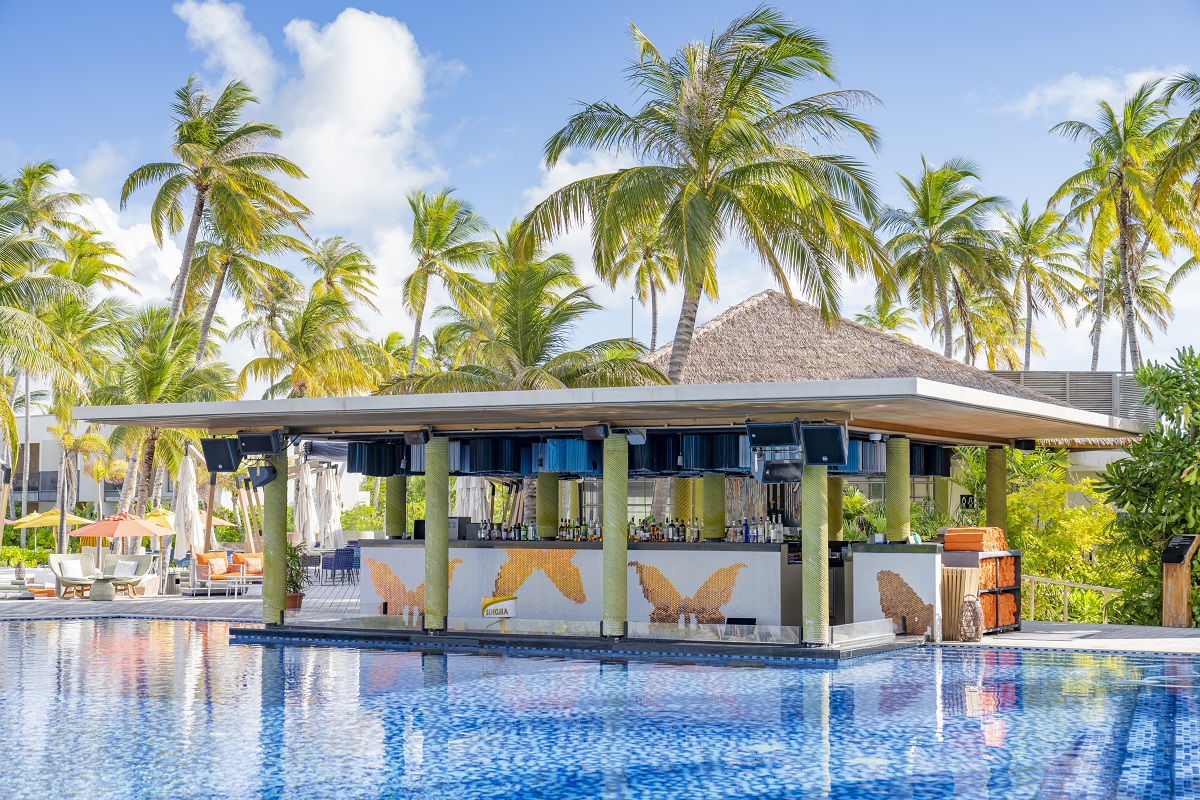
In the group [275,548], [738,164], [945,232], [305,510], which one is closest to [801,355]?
[738,164]

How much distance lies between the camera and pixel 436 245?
33.7 m

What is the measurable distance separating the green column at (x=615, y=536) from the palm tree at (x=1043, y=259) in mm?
31888

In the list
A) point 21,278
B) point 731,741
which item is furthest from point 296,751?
point 21,278

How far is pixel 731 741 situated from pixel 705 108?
11.3m

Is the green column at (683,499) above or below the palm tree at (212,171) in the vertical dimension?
below

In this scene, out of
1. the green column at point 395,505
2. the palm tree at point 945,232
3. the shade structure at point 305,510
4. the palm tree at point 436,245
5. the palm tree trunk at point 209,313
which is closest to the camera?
the green column at point 395,505

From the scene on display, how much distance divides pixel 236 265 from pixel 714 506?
58.4 ft

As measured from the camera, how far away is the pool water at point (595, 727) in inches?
297

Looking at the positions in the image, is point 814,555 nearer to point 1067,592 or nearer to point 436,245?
point 1067,592

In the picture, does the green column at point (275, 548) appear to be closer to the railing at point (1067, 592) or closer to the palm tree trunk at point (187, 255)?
the railing at point (1067, 592)

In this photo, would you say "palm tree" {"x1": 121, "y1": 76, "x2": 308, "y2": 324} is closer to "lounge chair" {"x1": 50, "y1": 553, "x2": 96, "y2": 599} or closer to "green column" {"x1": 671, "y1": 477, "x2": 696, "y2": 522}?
"lounge chair" {"x1": 50, "y1": 553, "x2": 96, "y2": 599}

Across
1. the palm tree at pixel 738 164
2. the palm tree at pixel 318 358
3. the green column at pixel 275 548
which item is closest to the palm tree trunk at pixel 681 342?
the palm tree at pixel 738 164

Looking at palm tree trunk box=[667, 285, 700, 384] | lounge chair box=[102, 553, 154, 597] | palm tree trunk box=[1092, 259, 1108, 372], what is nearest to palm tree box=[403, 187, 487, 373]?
lounge chair box=[102, 553, 154, 597]

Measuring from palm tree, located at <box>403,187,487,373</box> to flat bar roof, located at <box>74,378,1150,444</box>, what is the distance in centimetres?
1744
